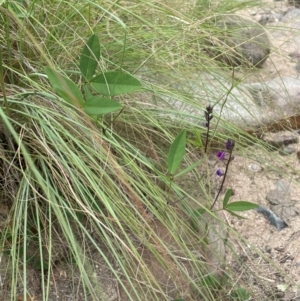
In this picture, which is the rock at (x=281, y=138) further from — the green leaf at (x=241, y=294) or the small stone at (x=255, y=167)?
the green leaf at (x=241, y=294)

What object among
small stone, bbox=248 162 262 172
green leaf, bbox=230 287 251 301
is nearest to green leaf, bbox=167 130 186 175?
green leaf, bbox=230 287 251 301

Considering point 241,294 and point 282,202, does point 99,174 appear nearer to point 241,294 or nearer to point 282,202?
point 241,294

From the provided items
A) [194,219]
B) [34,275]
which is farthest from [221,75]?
[34,275]

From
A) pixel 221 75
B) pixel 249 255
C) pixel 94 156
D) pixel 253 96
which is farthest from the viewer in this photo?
pixel 253 96

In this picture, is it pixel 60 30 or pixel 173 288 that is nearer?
pixel 173 288

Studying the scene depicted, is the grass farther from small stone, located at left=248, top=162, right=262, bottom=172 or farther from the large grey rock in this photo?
small stone, located at left=248, top=162, right=262, bottom=172

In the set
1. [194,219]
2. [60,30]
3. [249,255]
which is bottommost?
[249,255]

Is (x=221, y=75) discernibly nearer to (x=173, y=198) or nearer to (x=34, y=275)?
(x=173, y=198)

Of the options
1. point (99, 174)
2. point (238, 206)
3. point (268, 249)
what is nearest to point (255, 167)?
point (268, 249)
